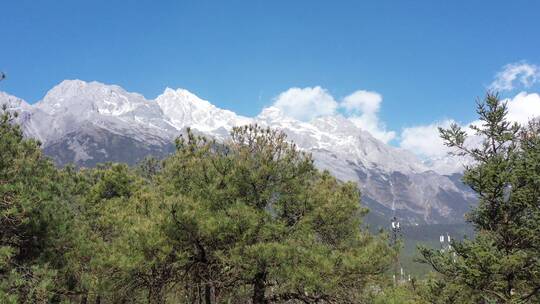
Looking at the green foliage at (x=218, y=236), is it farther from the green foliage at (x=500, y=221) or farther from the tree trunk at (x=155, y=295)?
the green foliage at (x=500, y=221)

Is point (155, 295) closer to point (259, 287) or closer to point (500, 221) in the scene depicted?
point (259, 287)

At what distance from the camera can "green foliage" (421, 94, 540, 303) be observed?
55.7 ft

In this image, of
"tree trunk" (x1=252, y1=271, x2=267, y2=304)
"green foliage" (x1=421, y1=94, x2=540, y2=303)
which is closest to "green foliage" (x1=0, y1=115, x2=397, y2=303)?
"tree trunk" (x1=252, y1=271, x2=267, y2=304)

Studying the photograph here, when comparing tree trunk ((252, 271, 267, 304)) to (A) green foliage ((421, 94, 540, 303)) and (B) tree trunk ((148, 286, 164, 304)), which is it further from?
(A) green foliage ((421, 94, 540, 303))

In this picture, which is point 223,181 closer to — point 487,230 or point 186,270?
A: point 186,270

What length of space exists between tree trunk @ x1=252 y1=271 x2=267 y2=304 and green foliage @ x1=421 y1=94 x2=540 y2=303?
8.60 meters

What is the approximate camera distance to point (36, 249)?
578 inches

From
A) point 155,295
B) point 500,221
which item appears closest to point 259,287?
point 155,295

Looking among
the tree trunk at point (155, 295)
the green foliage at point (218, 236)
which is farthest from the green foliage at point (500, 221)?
the tree trunk at point (155, 295)

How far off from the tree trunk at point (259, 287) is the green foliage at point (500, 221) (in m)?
8.60

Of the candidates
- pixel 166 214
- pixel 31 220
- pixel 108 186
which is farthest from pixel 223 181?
pixel 108 186

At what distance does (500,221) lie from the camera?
62.2 feet

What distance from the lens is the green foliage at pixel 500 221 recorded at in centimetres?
1698

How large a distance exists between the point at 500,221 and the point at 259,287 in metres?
11.5
